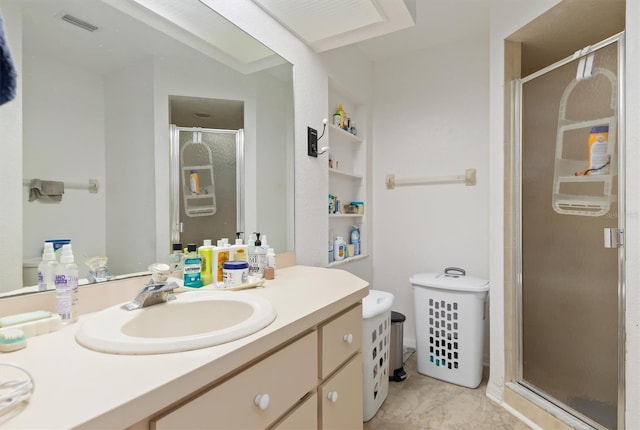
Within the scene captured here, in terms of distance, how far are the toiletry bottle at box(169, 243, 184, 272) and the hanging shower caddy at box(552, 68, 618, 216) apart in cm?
183

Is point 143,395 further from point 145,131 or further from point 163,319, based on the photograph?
point 145,131

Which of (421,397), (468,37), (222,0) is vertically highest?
(468,37)

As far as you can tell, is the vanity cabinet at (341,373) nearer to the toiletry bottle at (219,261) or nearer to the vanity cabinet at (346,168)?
the toiletry bottle at (219,261)

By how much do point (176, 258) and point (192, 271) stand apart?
8cm

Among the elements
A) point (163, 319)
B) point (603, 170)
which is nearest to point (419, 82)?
point (603, 170)

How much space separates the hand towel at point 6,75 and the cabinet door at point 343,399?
3.18 ft

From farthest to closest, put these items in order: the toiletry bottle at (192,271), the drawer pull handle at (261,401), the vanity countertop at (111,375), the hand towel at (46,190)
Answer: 1. the toiletry bottle at (192,271)
2. the hand towel at (46,190)
3. the drawer pull handle at (261,401)
4. the vanity countertop at (111,375)

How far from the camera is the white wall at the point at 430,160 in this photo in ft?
7.59

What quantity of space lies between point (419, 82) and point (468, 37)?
0.43 m

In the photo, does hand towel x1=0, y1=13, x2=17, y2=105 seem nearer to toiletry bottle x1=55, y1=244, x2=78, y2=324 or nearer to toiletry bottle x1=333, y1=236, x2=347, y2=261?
toiletry bottle x1=55, y1=244, x2=78, y2=324

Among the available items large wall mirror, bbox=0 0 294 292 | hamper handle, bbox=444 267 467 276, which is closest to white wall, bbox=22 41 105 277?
large wall mirror, bbox=0 0 294 292

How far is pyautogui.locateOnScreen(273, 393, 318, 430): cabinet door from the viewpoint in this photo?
2.61ft

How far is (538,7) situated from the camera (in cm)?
157

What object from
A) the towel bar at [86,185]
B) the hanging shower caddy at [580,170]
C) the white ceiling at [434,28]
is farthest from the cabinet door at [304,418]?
the white ceiling at [434,28]
